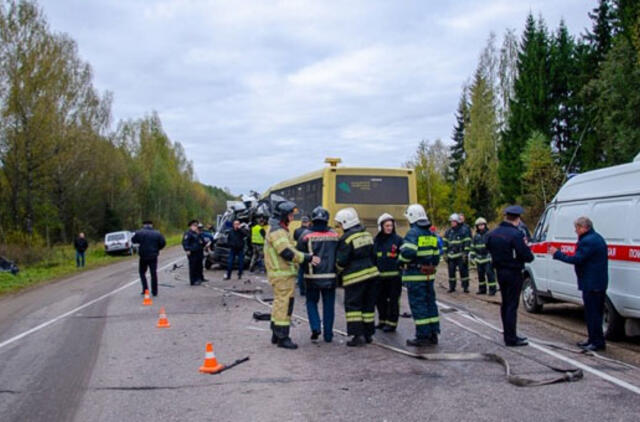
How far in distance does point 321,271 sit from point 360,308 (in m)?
0.73

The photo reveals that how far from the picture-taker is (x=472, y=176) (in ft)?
150

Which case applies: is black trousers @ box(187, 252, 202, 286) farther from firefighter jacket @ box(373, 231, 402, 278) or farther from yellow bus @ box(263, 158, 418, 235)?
firefighter jacket @ box(373, 231, 402, 278)

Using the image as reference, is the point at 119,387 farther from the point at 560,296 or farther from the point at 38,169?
the point at 38,169

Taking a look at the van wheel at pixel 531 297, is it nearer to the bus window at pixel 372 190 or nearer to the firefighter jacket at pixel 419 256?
the firefighter jacket at pixel 419 256

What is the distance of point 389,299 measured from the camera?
8.66 m

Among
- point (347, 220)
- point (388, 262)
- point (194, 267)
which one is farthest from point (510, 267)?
point (194, 267)

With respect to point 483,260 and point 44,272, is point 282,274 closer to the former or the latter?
point 483,260

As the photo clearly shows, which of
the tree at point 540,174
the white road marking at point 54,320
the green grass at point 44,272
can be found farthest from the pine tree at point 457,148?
the white road marking at point 54,320

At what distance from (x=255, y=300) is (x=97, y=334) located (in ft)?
13.3

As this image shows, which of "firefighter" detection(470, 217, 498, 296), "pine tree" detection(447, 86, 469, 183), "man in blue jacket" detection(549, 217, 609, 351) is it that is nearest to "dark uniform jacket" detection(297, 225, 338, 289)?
"man in blue jacket" detection(549, 217, 609, 351)

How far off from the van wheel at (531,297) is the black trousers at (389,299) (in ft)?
11.4

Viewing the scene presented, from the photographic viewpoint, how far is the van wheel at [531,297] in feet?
35.3

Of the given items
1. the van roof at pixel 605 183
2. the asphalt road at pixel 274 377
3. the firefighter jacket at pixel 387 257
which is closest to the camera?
the asphalt road at pixel 274 377

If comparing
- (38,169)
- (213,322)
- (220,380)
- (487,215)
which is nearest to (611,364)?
(220,380)
